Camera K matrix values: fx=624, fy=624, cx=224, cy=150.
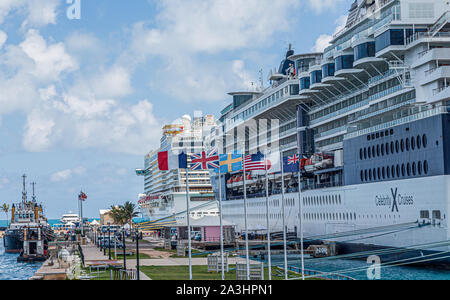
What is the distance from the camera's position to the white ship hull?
2808 cm

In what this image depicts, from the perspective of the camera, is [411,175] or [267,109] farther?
[267,109]

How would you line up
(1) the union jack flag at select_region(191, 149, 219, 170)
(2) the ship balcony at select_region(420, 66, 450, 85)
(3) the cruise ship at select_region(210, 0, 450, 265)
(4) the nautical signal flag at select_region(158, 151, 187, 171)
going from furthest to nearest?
(2) the ship balcony at select_region(420, 66, 450, 85)
(3) the cruise ship at select_region(210, 0, 450, 265)
(1) the union jack flag at select_region(191, 149, 219, 170)
(4) the nautical signal flag at select_region(158, 151, 187, 171)

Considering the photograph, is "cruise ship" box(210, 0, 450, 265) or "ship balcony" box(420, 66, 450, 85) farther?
"ship balcony" box(420, 66, 450, 85)

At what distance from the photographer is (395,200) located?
31.5 metres

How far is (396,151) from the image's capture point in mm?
31688

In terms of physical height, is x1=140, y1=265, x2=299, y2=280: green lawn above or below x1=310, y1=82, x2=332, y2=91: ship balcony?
below

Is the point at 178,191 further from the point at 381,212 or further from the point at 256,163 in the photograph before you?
the point at 256,163

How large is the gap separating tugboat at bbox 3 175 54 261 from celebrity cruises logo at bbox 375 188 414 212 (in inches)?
1344

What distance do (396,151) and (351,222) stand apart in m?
7.09

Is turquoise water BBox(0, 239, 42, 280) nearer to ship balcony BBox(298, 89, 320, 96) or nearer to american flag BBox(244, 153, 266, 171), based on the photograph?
ship balcony BBox(298, 89, 320, 96)

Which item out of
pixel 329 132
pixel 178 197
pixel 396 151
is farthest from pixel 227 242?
pixel 178 197

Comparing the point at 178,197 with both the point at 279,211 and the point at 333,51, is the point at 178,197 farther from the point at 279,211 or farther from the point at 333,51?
the point at 333,51

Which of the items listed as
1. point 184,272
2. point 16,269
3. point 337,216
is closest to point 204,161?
point 184,272

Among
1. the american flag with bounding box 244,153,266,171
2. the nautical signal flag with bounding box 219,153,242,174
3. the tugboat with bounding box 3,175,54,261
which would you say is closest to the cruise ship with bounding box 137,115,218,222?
the tugboat with bounding box 3,175,54,261
